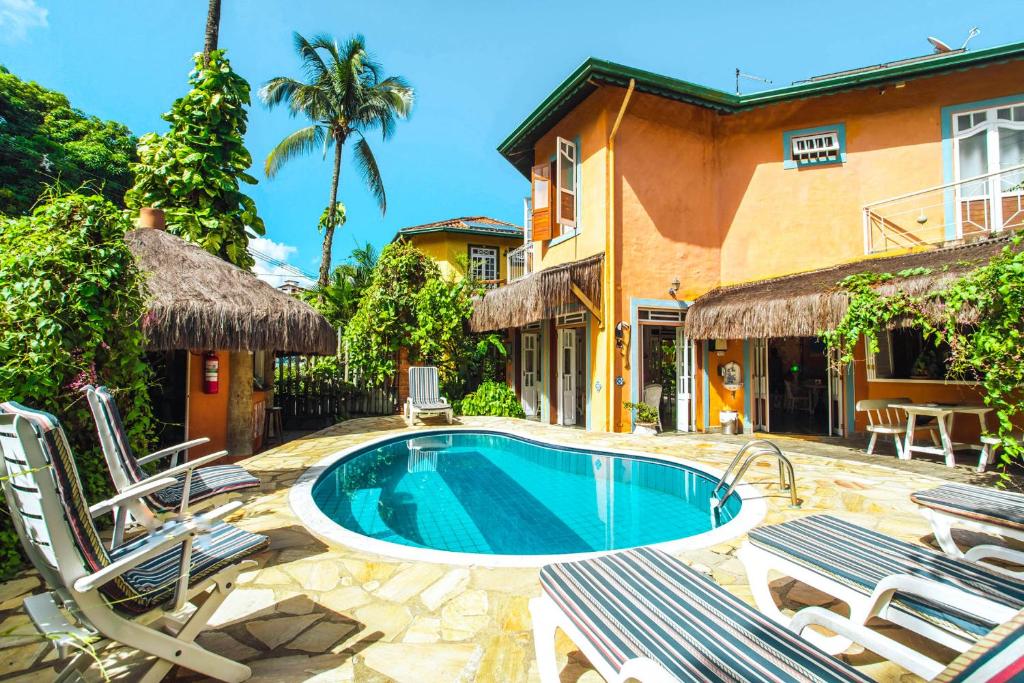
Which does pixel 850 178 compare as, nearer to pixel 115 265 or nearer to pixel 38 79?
pixel 115 265

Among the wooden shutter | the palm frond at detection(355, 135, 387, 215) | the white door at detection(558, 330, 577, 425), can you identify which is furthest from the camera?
the palm frond at detection(355, 135, 387, 215)

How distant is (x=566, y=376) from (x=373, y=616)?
961 centimetres

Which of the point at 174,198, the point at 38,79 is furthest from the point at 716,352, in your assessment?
the point at 38,79

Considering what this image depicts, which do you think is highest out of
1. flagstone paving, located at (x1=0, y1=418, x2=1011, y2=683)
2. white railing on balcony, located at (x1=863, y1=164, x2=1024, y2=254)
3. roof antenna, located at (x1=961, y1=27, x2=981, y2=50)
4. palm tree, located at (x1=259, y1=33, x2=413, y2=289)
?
palm tree, located at (x1=259, y1=33, x2=413, y2=289)

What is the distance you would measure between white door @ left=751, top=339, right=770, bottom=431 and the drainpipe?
3.53 meters

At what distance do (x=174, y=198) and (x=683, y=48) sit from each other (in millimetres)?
14145

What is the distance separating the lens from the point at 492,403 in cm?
1317

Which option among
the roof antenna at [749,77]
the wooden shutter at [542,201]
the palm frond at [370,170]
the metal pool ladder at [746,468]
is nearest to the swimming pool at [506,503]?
the metal pool ladder at [746,468]

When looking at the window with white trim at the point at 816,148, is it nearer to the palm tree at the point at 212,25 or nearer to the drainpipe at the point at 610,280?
the drainpipe at the point at 610,280

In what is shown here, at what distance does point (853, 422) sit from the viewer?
10062 millimetres

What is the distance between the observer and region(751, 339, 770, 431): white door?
1077 cm

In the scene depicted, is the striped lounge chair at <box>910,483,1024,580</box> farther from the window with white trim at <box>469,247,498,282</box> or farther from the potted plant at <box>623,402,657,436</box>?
the window with white trim at <box>469,247,498,282</box>

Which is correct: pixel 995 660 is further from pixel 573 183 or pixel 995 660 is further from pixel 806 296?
pixel 573 183

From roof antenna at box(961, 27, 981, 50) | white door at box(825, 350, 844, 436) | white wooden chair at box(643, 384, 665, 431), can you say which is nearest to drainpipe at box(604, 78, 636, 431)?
white wooden chair at box(643, 384, 665, 431)
